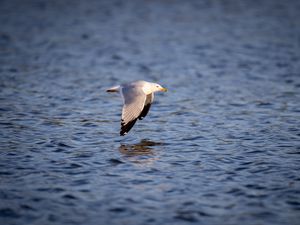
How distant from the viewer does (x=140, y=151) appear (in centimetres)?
859

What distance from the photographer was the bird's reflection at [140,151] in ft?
27.0

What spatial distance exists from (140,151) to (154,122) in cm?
177

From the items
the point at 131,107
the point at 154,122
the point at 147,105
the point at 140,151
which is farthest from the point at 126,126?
the point at 154,122

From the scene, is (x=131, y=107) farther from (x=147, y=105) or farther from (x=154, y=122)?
(x=154, y=122)

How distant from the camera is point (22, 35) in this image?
18172 millimetres

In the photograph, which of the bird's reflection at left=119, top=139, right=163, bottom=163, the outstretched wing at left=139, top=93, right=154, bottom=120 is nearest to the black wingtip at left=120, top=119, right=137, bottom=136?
the bird's reflection at left=119, top=139, right=163, bottom=163

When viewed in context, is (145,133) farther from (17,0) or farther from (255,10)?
(17,0)

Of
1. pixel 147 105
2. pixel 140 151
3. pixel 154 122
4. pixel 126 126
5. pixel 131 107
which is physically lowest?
pixel 140 151

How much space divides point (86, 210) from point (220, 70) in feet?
28.2

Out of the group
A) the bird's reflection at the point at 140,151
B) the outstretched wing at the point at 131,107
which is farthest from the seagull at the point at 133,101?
the bird's reflection at the point at 140,151

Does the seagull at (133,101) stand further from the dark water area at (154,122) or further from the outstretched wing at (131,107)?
the dark water area at (154,122)

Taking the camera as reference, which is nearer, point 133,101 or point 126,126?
point 126,126

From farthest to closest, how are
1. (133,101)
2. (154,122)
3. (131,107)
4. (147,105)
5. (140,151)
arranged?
(154,122), (147,105), (133,101), (131,107), (140,151)

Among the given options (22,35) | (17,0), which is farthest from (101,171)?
(17,0)
